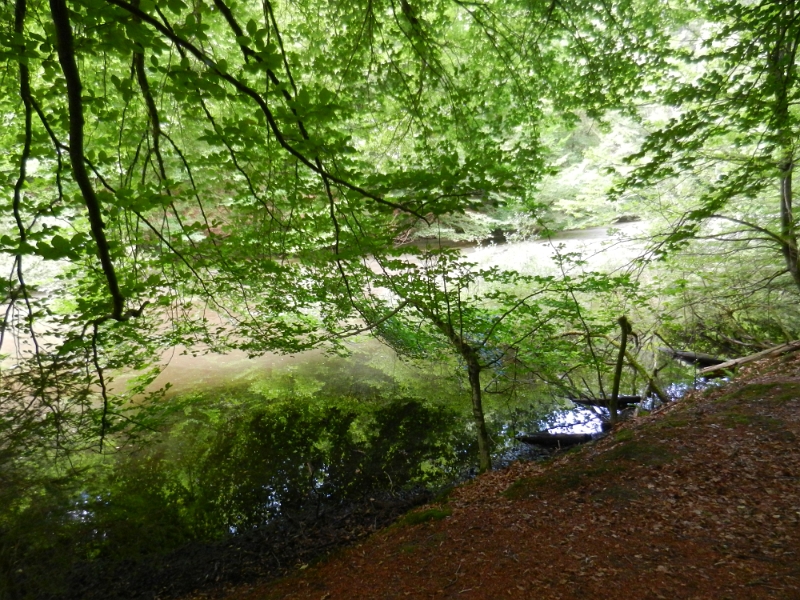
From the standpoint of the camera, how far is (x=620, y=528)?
3.64 m

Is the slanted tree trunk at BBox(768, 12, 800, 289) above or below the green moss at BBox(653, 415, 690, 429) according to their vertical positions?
above

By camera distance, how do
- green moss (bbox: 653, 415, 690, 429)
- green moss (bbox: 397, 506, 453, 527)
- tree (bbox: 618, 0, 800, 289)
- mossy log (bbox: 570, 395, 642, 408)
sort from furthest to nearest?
mossy log (bbox: 570, 395, 642, 408) < green moss (bbox: 653, 415, 690, 429) < green moss (bbox: 397, 506, 453, 527) < tree (bbox: 618, 0, 800, 289)

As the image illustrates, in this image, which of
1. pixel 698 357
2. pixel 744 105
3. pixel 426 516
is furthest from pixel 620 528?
pixel 698 357

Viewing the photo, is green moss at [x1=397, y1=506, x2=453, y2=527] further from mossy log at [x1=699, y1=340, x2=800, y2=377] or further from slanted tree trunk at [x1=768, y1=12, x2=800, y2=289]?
mossy log at [x1=699, y1=340, x2=800, y2=377]

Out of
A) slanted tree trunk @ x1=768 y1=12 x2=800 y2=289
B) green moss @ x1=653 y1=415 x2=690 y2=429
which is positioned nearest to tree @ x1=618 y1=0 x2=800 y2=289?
slanted tree trunk @ x1=768 y1=12 x2=800 y2=289

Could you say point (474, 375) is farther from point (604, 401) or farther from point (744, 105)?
point (744, 105)

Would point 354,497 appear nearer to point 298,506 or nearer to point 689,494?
point 298,506

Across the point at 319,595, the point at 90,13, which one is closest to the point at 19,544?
the point at 319,595

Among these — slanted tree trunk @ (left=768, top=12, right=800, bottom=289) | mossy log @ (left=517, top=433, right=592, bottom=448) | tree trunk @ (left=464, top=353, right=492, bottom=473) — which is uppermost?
slanted tree trunk @ (left=768, top=12, right=800, bottom=289)

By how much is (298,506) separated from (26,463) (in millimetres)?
3335

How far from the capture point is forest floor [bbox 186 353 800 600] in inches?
117

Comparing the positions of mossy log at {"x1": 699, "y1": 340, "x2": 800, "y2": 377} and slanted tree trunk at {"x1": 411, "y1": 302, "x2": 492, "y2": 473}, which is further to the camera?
mossy log at {"x1": 699, "y1": 340, "x2": 800, "y2": 377}

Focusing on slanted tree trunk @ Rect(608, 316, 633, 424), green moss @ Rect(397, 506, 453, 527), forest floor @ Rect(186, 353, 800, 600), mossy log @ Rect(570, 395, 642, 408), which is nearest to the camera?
forest floor @ Rect(186, 353, 800, 600)

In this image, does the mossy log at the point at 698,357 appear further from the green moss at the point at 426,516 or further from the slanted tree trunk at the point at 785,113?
the green moss at the point at 426,516
